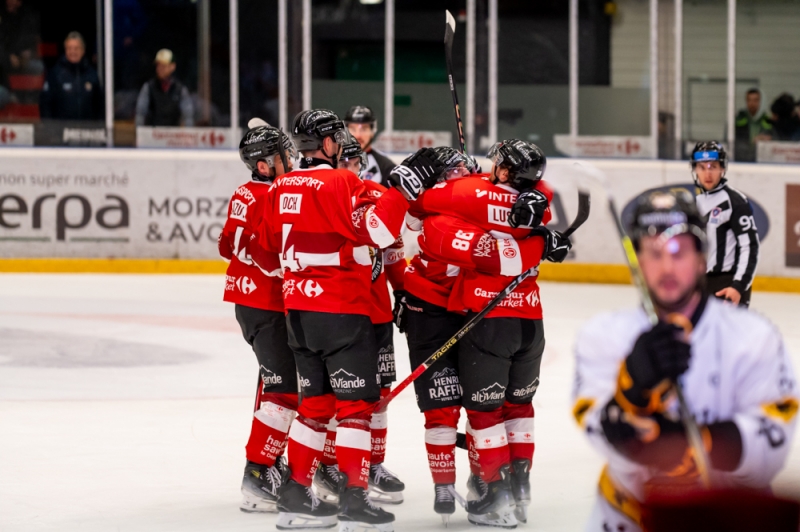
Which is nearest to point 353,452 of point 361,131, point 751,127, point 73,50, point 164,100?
point 361,131

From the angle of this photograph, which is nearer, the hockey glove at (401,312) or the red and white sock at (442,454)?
the red and white sock at (442,454)

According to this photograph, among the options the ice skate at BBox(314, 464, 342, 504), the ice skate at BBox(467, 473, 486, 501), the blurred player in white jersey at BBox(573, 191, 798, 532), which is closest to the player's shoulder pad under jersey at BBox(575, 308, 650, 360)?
the blurred player in white jersey at BBox(573, 191, 798, 532)

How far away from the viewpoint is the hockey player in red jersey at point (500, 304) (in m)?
3.93

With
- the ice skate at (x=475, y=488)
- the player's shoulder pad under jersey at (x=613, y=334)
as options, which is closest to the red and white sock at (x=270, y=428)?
the ice skate at (x=475, y=488)

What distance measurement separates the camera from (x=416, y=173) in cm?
376

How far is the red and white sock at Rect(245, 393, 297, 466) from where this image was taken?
4.22 meters

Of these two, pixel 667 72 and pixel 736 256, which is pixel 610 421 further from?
pixel 667 72

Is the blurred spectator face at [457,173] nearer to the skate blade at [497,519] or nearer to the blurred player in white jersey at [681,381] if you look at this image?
the skate blade at [497,519]

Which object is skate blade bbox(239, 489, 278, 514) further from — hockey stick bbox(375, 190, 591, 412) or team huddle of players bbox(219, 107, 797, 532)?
hockey stick bbox(375, 190, 591, 412)

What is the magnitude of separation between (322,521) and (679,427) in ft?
7.39

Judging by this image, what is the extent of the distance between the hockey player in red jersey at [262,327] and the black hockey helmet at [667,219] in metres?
2.34

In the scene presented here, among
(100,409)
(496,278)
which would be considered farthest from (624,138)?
(496,278)

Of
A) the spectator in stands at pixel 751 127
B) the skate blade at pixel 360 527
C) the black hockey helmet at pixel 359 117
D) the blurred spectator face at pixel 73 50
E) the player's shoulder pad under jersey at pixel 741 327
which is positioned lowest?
the skate blade at pixel 360 527

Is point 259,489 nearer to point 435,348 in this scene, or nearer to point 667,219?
point 435,348
